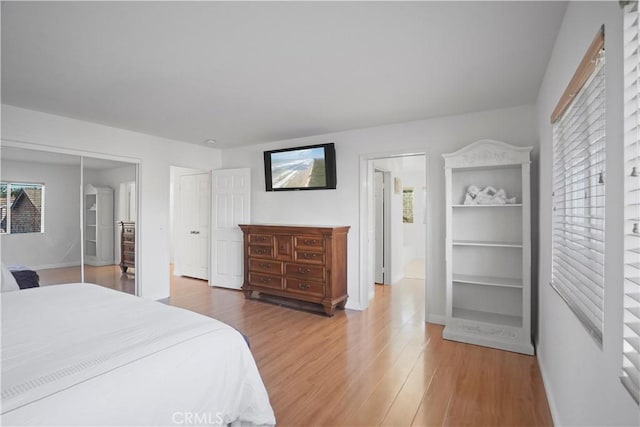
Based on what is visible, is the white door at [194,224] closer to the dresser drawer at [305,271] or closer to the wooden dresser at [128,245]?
the wooden dresser at [128,245]

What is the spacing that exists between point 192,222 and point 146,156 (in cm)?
196

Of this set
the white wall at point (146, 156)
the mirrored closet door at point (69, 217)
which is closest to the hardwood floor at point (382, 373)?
the white wall at point (146, 156)

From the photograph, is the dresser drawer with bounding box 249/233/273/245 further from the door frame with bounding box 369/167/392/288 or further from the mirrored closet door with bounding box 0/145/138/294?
the door frame with bounding box 369/167/392/288

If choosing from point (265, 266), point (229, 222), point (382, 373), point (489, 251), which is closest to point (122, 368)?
point (382, 373)

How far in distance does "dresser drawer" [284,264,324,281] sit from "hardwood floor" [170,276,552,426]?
0.48m

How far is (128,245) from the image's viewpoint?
458cm

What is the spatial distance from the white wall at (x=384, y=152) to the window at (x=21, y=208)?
274cm

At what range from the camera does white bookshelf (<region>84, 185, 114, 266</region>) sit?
4129 mm

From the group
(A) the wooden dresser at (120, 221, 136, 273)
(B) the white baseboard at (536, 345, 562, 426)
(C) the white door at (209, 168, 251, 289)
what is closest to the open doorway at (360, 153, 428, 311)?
(B) the white baseboard at (536, 345, 562, 426)

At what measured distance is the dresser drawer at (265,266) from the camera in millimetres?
4497

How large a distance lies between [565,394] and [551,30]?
2.14 meters

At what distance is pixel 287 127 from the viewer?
425 cm

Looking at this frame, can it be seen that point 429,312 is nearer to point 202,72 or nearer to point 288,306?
point 288,306

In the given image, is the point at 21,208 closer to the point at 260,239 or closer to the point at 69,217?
the point at 69,217
